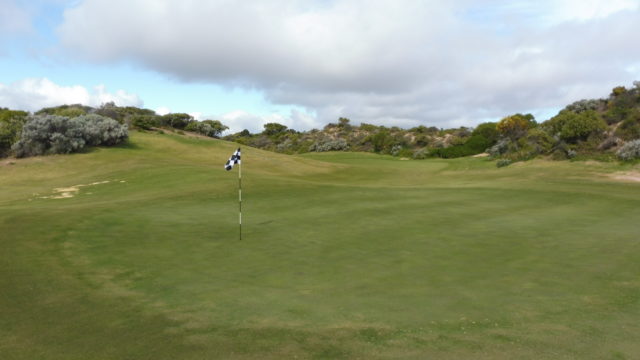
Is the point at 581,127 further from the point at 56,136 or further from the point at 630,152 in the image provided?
the point at 56,136

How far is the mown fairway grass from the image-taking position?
850 centimetres

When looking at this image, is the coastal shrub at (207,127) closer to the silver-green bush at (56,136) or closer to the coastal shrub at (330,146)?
the coastal shrub at (330,146)

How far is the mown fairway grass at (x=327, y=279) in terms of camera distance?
850 centimetres

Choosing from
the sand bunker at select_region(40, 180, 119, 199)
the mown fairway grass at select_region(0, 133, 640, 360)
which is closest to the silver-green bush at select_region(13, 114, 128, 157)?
the sand bunker at select_region(40, 180, 119, 199)

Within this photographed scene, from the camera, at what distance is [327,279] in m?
12.6

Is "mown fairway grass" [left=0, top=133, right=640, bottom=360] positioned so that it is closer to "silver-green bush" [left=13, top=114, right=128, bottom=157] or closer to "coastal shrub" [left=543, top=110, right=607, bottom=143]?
"coastal shrub" [left=543, top=110, right=607, bottom=143]

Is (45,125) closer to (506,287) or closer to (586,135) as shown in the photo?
(506,287)

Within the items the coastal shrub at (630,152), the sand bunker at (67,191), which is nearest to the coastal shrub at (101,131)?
the sand bunker at (67,191)

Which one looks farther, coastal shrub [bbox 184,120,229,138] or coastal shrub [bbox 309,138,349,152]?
coastal shrub [bbox 309,138,349,152]

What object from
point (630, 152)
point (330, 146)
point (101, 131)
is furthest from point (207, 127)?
point (630, 152)

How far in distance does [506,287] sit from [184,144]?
60.6 metres

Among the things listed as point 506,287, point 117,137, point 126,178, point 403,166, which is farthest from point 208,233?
point 117,137

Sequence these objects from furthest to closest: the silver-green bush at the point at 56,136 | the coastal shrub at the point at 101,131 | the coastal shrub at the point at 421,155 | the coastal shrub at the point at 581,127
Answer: the coastal shrub at the point at 421,155 → the coastal shrub at the point at 101,131 → the silver-green bush at the point at 56,136 → the coastal shrub at the point at 581,127

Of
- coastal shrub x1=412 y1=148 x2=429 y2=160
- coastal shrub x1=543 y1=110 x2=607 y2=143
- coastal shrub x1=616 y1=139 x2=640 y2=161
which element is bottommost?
coastal shrub x1=412 y1=148 x2=429 y2=160
